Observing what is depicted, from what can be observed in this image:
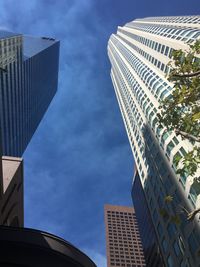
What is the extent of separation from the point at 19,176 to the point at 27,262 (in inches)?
816

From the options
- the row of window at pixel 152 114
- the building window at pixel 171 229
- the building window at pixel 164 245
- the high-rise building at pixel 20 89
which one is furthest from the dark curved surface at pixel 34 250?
the high-rise building at pixel 20 89

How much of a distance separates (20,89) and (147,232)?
2462 inches

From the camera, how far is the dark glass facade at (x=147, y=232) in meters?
89.5

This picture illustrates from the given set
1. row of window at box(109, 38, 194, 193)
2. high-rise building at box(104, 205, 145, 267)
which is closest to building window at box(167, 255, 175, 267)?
row of window at box(109, 38, 194, 193)

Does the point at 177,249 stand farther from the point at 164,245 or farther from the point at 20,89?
the point at 20,89

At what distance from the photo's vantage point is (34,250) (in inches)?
830

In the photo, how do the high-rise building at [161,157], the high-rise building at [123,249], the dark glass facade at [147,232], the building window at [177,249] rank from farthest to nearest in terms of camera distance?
1. the high-rise building at [123,249]
2. the dark glass facade at [147,232]
3. the building window at [177,249]
4. the high-rise building at [161,157]

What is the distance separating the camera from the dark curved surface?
67.6 ft

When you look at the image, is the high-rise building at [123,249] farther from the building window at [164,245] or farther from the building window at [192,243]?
the building window at [192,243]

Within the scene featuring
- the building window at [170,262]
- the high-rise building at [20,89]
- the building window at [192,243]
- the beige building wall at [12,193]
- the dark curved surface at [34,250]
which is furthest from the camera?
the high-rise building at [20,89]

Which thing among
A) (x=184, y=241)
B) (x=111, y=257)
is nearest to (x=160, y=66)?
(x=184, y=241)

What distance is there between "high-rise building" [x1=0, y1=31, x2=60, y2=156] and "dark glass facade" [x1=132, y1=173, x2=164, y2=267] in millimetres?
42751

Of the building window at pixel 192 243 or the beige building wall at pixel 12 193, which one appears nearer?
the beige building wall at pixel 12 193

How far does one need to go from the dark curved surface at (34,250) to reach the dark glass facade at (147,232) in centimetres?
6137
